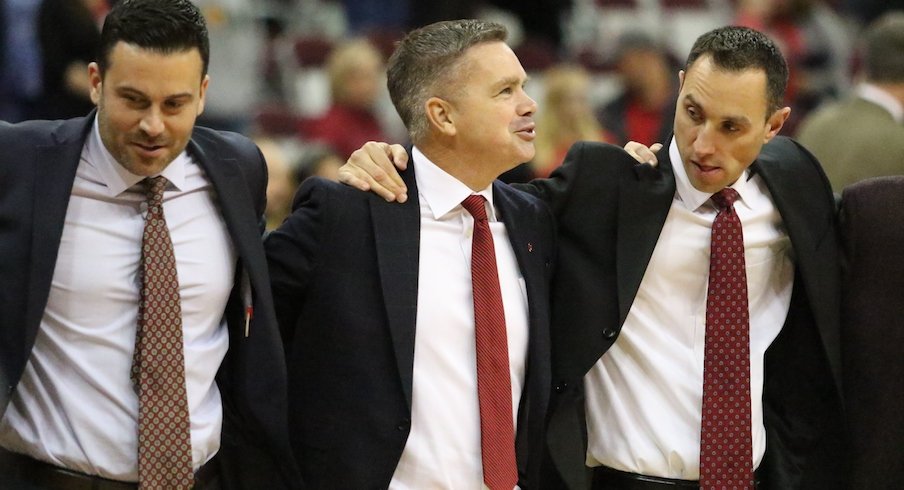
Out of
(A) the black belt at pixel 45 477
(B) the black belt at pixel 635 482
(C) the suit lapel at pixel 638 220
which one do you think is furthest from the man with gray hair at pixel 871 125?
(A) the black belt at pixel 45 477

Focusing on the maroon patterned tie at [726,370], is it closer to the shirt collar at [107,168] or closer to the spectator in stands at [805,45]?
the shirt collar at [107,168]

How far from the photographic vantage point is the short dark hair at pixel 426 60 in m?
3.83

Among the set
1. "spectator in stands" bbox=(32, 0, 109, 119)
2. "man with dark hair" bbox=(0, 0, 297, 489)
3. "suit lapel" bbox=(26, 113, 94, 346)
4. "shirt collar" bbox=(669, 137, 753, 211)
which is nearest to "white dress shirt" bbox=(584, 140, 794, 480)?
"shirt collar" bbox=(669, 137, 753, 211)

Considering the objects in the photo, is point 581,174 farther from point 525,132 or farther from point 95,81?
point 95,81

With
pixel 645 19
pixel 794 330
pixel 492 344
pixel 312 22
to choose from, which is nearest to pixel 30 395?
pixel 492 344

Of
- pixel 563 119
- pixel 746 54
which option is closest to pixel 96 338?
pixel 746 54

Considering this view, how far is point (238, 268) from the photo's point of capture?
11.6 ft

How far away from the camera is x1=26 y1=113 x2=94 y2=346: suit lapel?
318cm

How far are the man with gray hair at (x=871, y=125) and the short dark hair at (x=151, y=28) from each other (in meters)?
3.01

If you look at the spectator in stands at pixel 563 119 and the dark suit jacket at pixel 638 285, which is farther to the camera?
the spectator in stands at pixel 563 119

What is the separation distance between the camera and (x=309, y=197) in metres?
3.68

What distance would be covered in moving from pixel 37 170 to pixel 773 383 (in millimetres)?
2142

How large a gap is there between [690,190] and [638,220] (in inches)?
6.9

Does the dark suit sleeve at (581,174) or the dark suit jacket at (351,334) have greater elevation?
the dark suit sleeve at (581,174)
